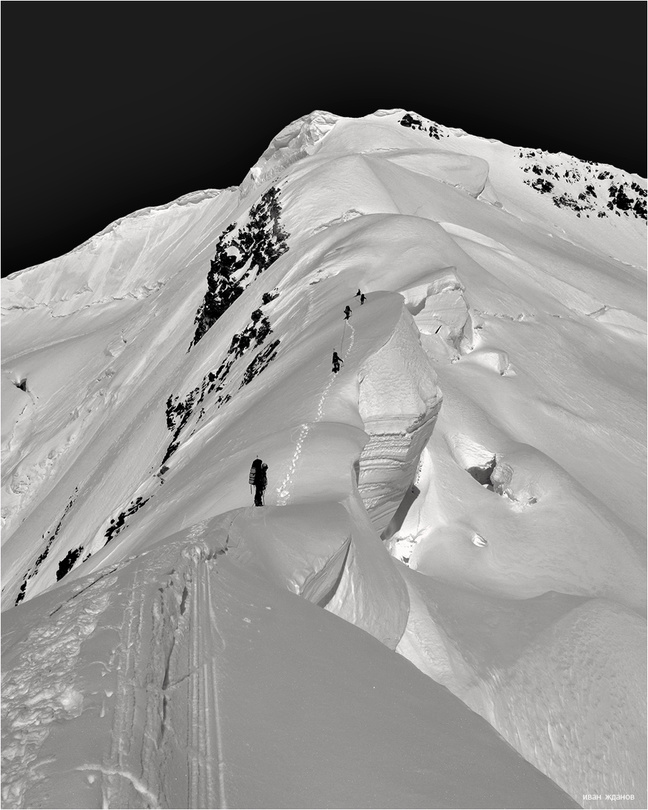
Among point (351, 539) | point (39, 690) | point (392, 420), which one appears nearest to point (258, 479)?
point (351, 539)

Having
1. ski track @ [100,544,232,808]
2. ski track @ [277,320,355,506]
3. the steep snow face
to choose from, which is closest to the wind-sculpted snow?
ski track @ [100,544,232,808]

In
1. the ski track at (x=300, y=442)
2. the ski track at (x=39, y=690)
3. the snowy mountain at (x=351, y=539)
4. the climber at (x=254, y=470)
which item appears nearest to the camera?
the ski track at (x=39, y=690)

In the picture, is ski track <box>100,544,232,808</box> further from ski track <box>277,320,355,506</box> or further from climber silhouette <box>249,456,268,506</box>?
ski track <box>277,320,355,506</box>

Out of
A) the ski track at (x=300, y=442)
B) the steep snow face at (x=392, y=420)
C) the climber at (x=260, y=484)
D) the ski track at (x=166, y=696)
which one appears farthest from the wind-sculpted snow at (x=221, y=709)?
the steep snow face at (x=392, y=420)

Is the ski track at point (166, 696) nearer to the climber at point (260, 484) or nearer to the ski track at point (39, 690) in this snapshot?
the ski track at point (39, 690)

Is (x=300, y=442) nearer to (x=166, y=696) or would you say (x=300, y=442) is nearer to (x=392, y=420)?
(x=392, y=420)

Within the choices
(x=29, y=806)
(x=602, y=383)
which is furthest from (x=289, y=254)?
(x=29, y=806)

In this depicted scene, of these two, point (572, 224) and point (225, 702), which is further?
point (572, 224)

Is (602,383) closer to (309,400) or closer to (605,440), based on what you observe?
(605,440)
